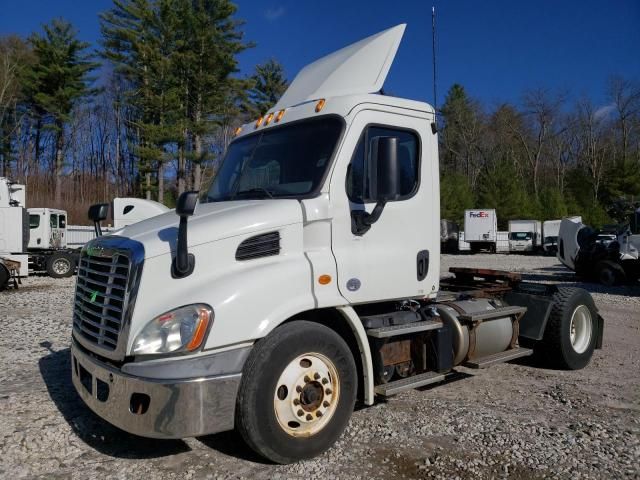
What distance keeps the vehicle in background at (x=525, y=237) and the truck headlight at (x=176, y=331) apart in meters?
37.9

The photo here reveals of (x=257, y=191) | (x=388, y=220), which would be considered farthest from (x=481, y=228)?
(x=257, y=191)

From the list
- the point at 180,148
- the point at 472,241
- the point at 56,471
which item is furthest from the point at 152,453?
the point at 472,241

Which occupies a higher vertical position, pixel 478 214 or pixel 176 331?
pixel 478 214

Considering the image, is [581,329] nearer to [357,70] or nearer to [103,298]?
[357,70]

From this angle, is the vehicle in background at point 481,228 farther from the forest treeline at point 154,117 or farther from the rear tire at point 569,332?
the rear tire at point 569,332

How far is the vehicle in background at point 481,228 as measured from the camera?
3772 cm

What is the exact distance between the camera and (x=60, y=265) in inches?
765

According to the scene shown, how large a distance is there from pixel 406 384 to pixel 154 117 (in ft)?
115

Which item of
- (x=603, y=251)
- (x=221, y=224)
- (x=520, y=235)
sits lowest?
(x=603, y=251)

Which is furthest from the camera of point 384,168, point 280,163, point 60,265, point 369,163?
point 60,265

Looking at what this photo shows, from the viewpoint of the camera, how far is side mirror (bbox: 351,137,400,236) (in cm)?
383

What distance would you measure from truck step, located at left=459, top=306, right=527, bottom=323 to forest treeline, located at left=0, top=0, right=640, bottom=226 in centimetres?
1627

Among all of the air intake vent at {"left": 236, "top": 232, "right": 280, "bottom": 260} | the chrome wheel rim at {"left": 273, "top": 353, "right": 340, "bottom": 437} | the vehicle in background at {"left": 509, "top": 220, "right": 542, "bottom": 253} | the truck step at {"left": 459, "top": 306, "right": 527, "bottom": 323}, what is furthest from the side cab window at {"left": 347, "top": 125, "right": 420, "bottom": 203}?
the vehicle in background at {"left": 509, "top": 220, "right": 542, "bottom": 253}

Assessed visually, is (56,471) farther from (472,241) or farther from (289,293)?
(472,241)
